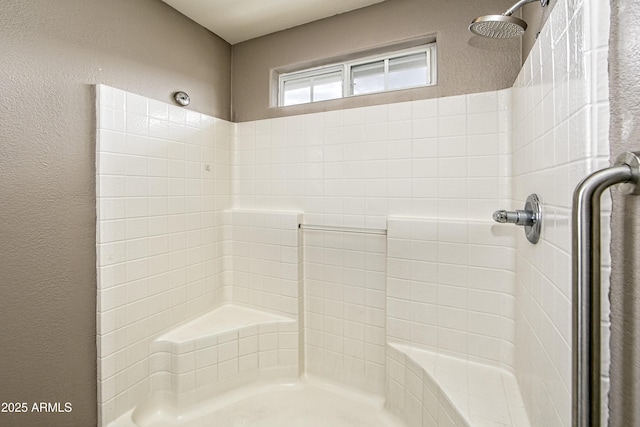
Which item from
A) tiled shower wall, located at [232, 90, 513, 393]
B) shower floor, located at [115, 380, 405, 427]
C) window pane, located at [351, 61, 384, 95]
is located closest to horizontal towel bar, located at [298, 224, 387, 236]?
tiled shower wall, located at [232, 90, 513, 393]

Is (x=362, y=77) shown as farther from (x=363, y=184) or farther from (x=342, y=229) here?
(x=342, y=229)

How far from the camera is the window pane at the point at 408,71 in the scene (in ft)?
5.66

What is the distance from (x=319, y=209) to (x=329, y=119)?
1.85ft

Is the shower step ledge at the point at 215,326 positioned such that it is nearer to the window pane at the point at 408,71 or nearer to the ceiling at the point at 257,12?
the window pane at the point at 408,71

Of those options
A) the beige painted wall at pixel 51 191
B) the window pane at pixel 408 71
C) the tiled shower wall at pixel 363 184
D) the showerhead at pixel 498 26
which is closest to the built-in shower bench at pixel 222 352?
the tiled shower wall at pixel 363 184

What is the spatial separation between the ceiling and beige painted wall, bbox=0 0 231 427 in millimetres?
433

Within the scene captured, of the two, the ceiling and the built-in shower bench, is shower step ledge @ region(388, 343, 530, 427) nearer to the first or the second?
the built-in shower bench

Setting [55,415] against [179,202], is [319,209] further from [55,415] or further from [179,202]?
[55,415]

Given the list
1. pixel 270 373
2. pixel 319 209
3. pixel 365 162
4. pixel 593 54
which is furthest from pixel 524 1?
pixel 270 373

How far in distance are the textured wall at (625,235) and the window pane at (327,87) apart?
5.09ft

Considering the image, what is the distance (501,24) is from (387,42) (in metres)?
0.77

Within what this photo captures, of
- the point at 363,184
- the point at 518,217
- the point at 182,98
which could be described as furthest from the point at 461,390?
the point at 182,98

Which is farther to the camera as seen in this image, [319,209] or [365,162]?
[319,209]

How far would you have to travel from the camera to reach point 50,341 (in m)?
1.22
